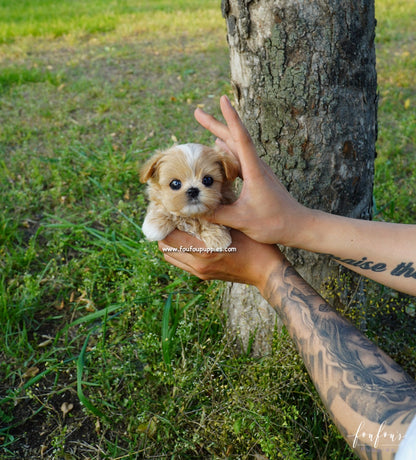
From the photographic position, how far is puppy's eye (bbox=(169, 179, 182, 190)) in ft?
7.62

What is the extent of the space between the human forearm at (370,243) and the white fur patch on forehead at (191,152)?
0.67m

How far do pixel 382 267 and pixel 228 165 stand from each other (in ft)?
3.30

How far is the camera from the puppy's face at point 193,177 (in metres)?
2.21

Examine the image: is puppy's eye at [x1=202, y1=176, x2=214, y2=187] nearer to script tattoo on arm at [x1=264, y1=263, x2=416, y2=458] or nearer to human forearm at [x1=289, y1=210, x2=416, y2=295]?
human forearm at [x1=289, y1=210, x2=416, y2=295]

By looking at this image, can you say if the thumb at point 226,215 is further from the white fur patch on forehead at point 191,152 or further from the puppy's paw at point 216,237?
the white fur patch on forehead at point 191,152

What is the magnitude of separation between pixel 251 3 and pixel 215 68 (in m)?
5.01

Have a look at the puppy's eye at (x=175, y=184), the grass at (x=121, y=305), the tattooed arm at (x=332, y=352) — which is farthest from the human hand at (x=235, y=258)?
the grass at (x=121, y=305)

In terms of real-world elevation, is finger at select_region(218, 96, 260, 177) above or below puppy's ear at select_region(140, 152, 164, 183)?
above

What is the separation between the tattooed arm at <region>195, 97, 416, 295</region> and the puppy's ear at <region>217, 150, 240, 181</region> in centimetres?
13

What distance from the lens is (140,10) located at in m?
10.2

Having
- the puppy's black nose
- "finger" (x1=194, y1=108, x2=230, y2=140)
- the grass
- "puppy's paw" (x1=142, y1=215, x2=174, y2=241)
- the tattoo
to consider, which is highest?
"finger" (x1=194, y1=108, x2=230, y2=140)

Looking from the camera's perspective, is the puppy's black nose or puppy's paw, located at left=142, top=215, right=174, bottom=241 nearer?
the puppy's black nose

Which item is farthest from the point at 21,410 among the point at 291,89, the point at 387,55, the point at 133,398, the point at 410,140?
the point at 387,55

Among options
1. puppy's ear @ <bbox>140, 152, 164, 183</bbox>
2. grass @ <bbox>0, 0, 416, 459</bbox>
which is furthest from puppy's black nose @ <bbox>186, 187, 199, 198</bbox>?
grass @ <bbox>0, 0, 416, 459</bbox>
